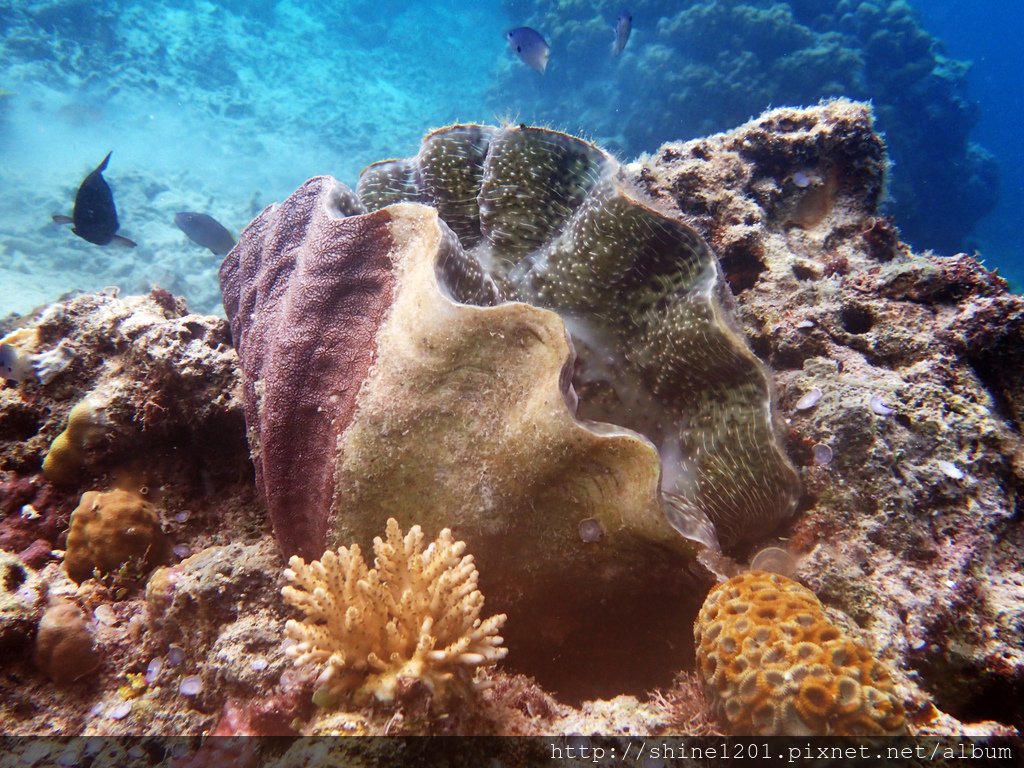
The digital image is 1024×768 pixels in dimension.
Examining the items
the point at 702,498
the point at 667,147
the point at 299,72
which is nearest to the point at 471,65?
the point at 299,72

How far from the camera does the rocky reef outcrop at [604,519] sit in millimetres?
2104

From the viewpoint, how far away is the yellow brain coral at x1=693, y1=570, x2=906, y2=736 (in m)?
1.76

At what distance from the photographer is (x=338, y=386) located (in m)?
2.33

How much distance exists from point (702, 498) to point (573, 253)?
4.32 feet

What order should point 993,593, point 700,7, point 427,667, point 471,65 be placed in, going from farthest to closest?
point 471,65 < point 700,7 < point 993,593 < point 427,667

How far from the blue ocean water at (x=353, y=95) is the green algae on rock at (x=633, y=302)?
28.7ft

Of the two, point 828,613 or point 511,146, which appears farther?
point 511,146

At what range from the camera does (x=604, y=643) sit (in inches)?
93.0

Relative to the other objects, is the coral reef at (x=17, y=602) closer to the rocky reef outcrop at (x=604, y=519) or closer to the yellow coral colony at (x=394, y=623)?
the rocky reef outcrop at (x=604, y=519)

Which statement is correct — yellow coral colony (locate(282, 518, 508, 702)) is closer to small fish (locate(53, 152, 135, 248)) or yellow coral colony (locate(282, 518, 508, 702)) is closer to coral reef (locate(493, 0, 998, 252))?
small fish (locate(53, 152, 135, 248))

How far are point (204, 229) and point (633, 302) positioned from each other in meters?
8.20

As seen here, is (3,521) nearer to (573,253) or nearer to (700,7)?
(573,253)

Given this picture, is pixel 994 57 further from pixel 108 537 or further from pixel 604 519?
pixel 108 537

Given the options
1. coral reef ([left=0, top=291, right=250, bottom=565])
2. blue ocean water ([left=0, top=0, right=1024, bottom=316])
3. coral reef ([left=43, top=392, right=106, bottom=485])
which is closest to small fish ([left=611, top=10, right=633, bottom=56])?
blue ocean water ([left=0, top=0, right=1024, bottom=316])
